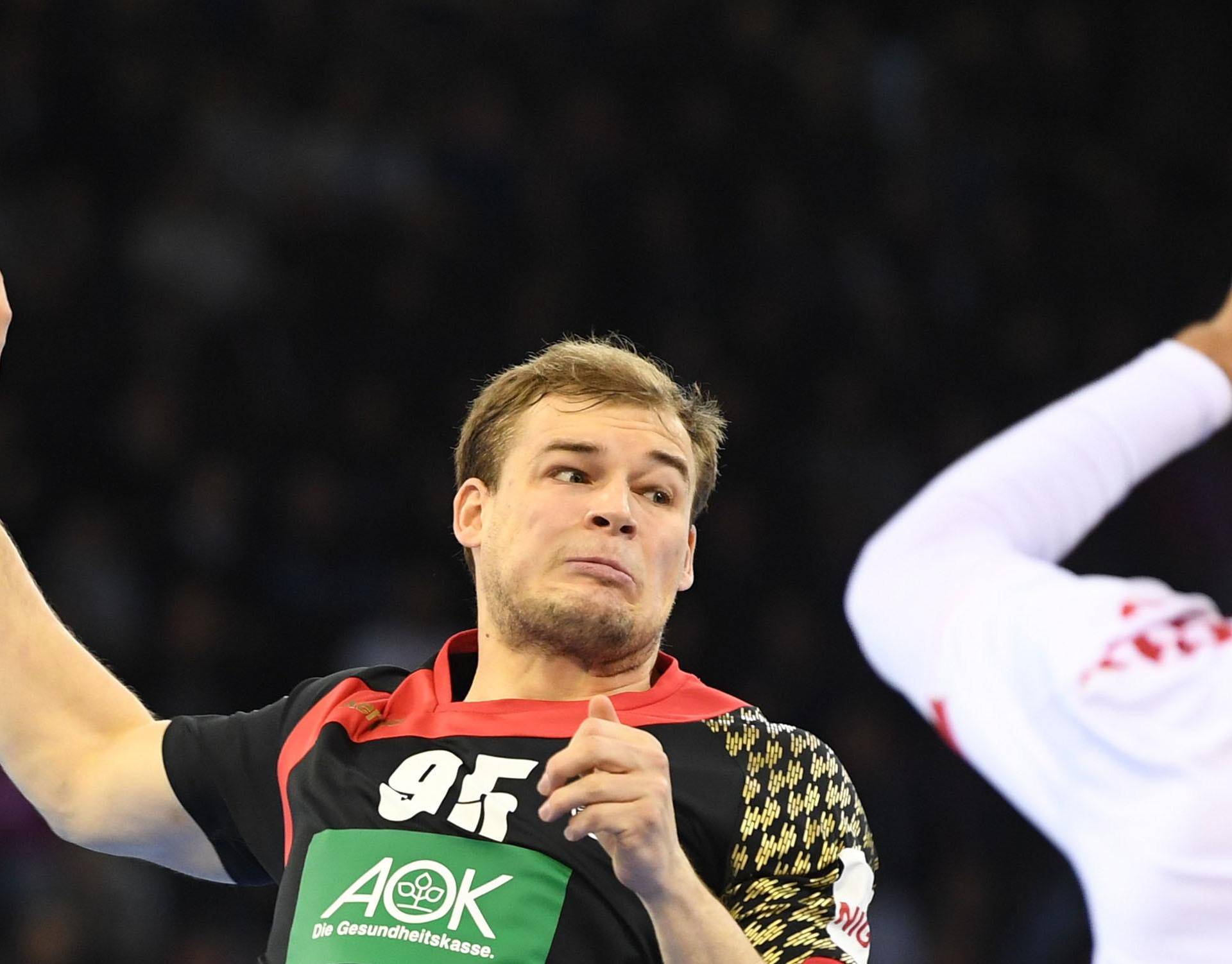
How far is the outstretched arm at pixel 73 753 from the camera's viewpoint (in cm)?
269

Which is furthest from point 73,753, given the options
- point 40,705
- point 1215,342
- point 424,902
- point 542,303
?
point 542,303

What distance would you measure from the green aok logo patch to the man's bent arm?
0.77 metres

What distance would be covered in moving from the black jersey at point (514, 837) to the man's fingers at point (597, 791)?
407mm

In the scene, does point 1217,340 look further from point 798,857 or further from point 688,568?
point 688,568

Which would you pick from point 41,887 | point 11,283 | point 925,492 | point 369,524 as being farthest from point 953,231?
point 925,492

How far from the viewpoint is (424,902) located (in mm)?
2209

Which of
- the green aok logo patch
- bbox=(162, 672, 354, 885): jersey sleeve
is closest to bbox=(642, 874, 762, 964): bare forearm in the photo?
the green aok logo patch

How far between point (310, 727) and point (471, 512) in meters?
0.45

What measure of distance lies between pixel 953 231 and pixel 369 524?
3.26 meters

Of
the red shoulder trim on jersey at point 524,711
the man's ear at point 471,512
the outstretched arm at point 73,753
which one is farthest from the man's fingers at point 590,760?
the outstretched arm at point 73,753

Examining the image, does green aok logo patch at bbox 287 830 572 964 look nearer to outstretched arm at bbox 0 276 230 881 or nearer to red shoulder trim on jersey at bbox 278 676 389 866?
red shoulder trim on jersey at bbox 278 676 389 866

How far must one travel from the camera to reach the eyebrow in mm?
2576

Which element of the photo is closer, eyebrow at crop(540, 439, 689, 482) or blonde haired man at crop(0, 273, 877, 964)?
blonde haired man at crop(0, 273, 877, 964)

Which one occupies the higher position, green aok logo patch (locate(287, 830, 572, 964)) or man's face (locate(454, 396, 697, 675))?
man's face (locate(454, 396, 697, 675))
